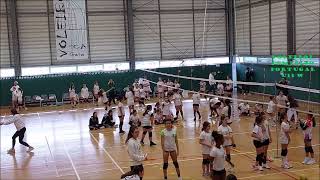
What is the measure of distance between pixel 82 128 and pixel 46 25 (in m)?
14.8

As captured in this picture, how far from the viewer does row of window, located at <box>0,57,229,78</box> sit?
1414 inches

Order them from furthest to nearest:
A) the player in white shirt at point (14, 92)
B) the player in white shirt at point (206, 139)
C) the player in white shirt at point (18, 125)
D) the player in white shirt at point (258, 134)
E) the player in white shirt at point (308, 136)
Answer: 1. the player in white shirt at point (14, 92)
2. the player in white shirt at point (18, 125)
3. the player in white shirt at point (308, 136)
4. the player in white shirt at point (258, 134)
5. the player in white shirt at point (206, 139)

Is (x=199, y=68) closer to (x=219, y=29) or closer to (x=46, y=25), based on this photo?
(x=219, y=29)

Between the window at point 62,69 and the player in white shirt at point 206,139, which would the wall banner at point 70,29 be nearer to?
the window at point 62,69

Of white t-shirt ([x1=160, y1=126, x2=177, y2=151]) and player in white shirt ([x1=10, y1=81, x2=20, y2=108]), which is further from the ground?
player in white shirt ([x1=10, y1=81, x2=20, y2=108])

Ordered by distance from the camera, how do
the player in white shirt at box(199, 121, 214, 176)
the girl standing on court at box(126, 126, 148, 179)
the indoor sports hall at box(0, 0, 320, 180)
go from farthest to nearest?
the indoor sports hall at box(0, 0, 320, 180), the player in white shirt at box(199, 121, 214, 176), the girl standing on court at box(126, 126, 148, 179)

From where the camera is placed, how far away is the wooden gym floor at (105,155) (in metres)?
14.3

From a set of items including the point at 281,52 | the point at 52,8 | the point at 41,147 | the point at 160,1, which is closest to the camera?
the point at 41,147

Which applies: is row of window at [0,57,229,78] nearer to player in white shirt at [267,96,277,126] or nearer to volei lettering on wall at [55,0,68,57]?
volei lettering on wall at [55,0,68,57]

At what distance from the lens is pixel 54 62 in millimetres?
36125

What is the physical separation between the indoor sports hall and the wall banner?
0.08 meters

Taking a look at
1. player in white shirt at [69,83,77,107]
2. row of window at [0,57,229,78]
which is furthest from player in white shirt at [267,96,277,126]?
row of window at [0,57,229,78]

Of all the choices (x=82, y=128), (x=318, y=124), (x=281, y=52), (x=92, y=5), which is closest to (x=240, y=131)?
(x=318, y=124)

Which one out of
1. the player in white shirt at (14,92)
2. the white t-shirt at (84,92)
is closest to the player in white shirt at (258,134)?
the white t-shirt at (84,92)
